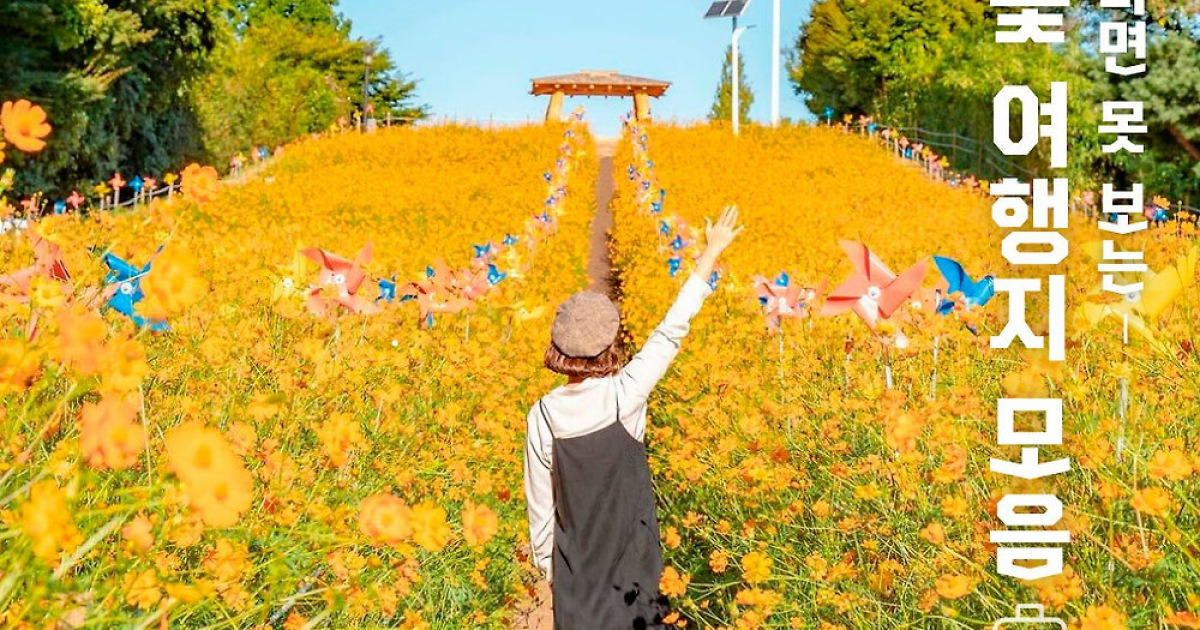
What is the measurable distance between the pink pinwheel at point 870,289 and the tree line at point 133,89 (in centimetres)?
1665

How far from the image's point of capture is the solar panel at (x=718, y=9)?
1078 inches

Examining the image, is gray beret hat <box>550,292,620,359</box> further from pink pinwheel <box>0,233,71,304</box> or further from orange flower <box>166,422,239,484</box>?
orange flower <box>166,422,239,484</box>

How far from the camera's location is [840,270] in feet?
28.7

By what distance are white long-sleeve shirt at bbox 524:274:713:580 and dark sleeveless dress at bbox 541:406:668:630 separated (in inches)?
1.2

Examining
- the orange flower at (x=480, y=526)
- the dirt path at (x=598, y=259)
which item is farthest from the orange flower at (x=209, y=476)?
the dirt path at (x=598, y=259)

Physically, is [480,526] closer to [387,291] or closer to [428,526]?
[428,526]

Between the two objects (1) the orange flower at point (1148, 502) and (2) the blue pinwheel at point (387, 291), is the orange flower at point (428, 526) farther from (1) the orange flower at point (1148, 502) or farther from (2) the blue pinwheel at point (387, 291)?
→ (2) the blue pinwheel at point (387, 291)

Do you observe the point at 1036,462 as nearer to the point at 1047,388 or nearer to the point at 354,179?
the point at 1047,388

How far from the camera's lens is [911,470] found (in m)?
2.89

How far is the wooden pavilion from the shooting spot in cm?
3177

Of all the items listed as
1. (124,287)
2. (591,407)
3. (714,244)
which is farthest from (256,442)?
(714,244)

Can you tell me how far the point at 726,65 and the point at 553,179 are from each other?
21860 millimetres

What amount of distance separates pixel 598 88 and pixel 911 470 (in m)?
29.9

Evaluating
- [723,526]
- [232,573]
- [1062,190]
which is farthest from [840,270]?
[232,573]
